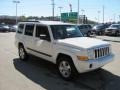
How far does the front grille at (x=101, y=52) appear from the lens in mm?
6215

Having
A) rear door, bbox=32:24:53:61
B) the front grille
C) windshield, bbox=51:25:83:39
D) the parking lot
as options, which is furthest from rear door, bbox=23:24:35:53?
the front grille

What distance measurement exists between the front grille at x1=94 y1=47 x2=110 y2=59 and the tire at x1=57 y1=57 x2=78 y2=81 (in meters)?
0.87

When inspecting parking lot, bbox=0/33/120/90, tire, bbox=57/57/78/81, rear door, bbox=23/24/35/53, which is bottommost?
parking lot, bbox=0/33/120/90

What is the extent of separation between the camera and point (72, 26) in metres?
8.06

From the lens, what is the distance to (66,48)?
6383 mm

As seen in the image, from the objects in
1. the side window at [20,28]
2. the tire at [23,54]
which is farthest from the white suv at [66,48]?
Answer: the side window at [20,28]

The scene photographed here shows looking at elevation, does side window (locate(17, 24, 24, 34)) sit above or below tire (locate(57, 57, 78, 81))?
above

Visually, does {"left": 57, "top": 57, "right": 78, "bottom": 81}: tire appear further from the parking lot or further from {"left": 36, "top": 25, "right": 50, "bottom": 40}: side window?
{"left": 36, "top": 25, "right": 50, "bottom": 40}: side window

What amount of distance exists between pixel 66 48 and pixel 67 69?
2.36 feet

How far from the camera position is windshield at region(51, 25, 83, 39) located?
284 inches

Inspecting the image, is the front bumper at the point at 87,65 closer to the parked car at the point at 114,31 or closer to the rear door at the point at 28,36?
the rear door at the point at 28,36

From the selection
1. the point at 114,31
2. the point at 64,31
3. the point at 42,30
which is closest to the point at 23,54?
the point at 42,30

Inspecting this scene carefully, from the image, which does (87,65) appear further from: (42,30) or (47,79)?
(42,30)

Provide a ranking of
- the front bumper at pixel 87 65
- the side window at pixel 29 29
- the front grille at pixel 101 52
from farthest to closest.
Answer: the side window at pixel 29 29 → the front grille at pixel 101 52 → the front bumper at pixel 87 65
